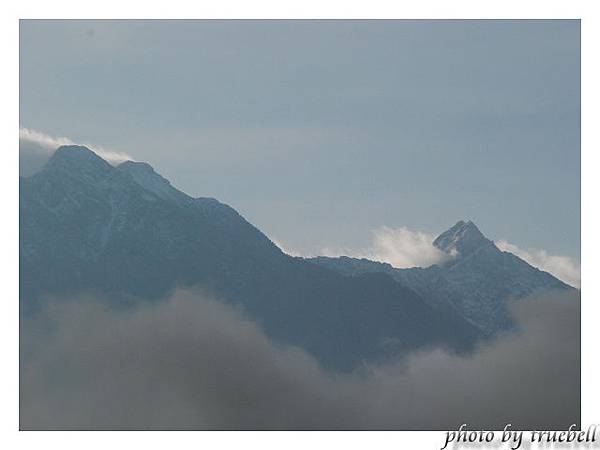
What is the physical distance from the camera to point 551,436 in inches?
5182

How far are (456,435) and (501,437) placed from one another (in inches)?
252
